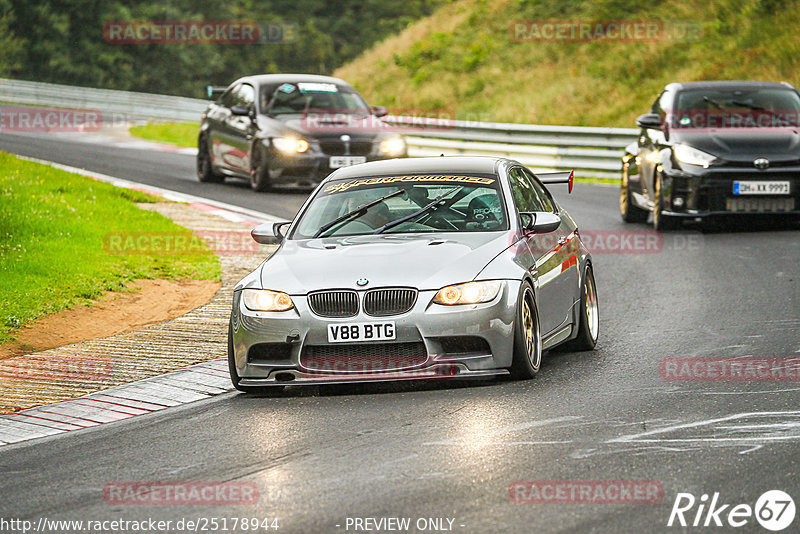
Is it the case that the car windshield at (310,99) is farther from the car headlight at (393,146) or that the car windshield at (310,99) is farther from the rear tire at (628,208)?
the rear tire at (628,208)

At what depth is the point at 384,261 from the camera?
28.1 ft

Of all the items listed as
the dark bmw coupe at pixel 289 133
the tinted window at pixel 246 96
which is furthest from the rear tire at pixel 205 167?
the tinted window at pixel 246 96

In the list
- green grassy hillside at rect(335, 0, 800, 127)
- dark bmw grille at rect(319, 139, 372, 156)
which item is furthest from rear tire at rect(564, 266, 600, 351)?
green grassy hillside at rect(335, 0, 800, 127)

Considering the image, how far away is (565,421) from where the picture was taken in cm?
744

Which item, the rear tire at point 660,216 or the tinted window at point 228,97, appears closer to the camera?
the rear tire at point 660,216

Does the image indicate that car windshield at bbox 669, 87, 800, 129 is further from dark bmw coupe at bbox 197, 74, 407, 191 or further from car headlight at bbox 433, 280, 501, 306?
car headlight at bbox 433, 280, 501, 306

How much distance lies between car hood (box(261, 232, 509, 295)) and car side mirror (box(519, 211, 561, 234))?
0.22 metres

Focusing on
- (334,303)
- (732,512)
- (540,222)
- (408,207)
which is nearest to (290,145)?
(408,207)

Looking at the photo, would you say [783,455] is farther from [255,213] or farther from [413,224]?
[255,213]

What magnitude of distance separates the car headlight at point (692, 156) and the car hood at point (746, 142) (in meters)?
0.06

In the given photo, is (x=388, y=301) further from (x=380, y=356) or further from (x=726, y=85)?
(x=726, y=85)

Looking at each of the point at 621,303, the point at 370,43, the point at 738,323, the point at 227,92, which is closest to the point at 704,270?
the point at 621,303

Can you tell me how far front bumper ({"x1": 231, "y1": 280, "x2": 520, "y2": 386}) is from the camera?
27.1ft

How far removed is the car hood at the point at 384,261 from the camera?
841cm
